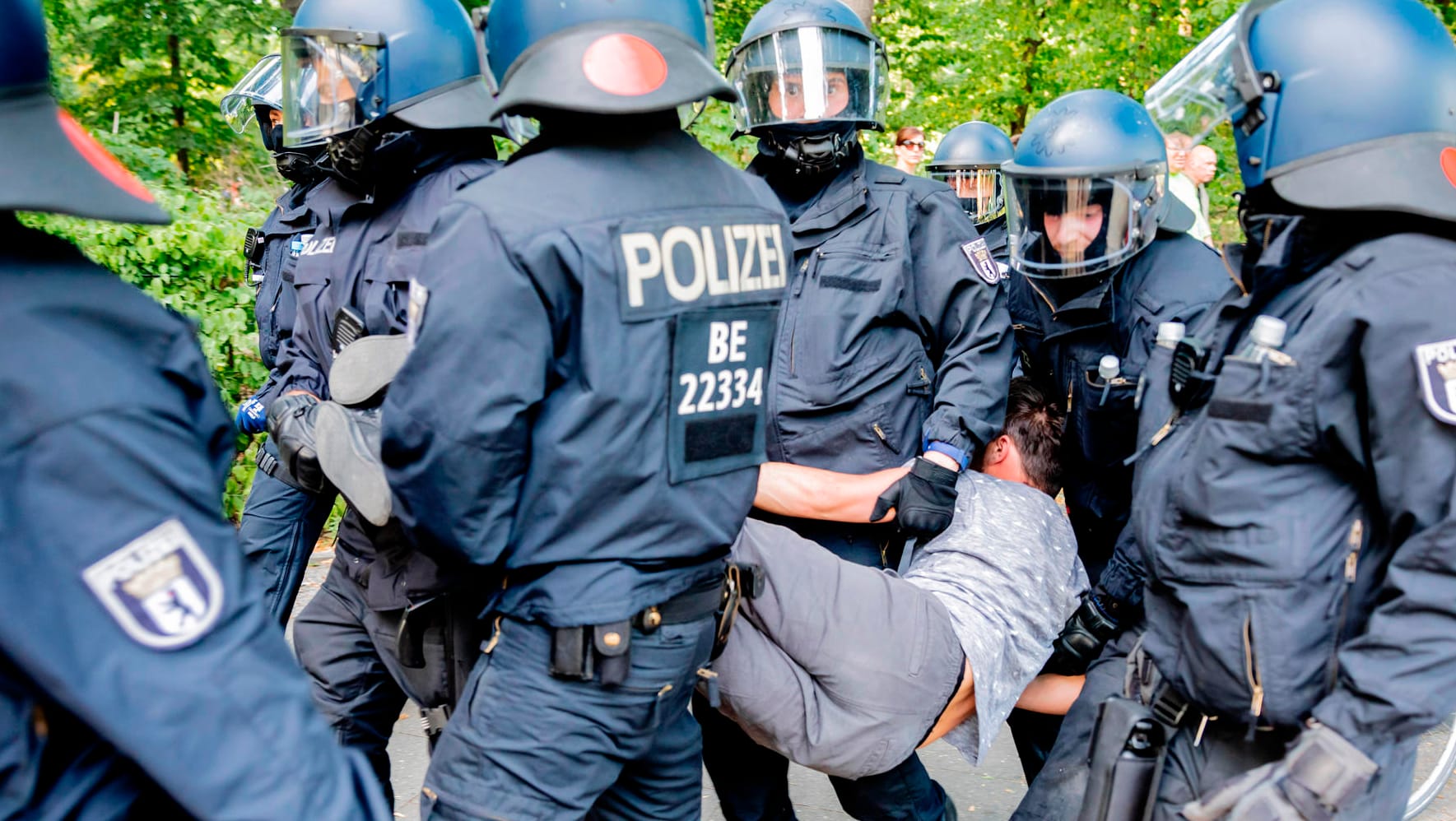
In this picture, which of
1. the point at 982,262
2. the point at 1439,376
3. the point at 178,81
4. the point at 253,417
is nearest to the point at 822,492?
the point at 982,262

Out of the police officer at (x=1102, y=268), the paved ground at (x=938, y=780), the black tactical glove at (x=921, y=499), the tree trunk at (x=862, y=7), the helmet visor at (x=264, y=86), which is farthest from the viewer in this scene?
the tree trunk at (x=862, y=7)

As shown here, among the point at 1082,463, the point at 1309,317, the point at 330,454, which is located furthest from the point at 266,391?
the point at 1309,317

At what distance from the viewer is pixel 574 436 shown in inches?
75.7

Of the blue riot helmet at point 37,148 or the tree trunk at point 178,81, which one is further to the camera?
the tree trunk at point 178,81

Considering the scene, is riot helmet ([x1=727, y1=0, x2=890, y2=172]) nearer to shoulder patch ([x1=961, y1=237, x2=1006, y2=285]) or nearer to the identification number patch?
shoulder patch ([x1=961, y1=237, x2=1006, y2=285])

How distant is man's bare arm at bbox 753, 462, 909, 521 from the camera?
3.10 m

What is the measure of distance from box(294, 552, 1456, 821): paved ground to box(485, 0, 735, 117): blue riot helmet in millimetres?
2252

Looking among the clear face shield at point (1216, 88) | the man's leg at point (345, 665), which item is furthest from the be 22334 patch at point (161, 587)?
the clear face shield at point (1216, 88)

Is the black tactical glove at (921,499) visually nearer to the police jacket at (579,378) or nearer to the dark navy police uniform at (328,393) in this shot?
the police jacket at (579,378)

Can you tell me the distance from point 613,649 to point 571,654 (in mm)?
68

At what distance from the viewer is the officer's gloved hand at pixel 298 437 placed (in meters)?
2.71

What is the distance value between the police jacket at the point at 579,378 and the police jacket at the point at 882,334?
107cm

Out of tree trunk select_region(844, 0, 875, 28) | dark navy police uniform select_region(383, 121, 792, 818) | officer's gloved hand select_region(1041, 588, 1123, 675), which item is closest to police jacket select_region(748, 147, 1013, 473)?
officer's gloved hand select_region(1041, 588, 1123, 675)

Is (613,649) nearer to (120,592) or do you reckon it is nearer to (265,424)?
(120,592)
